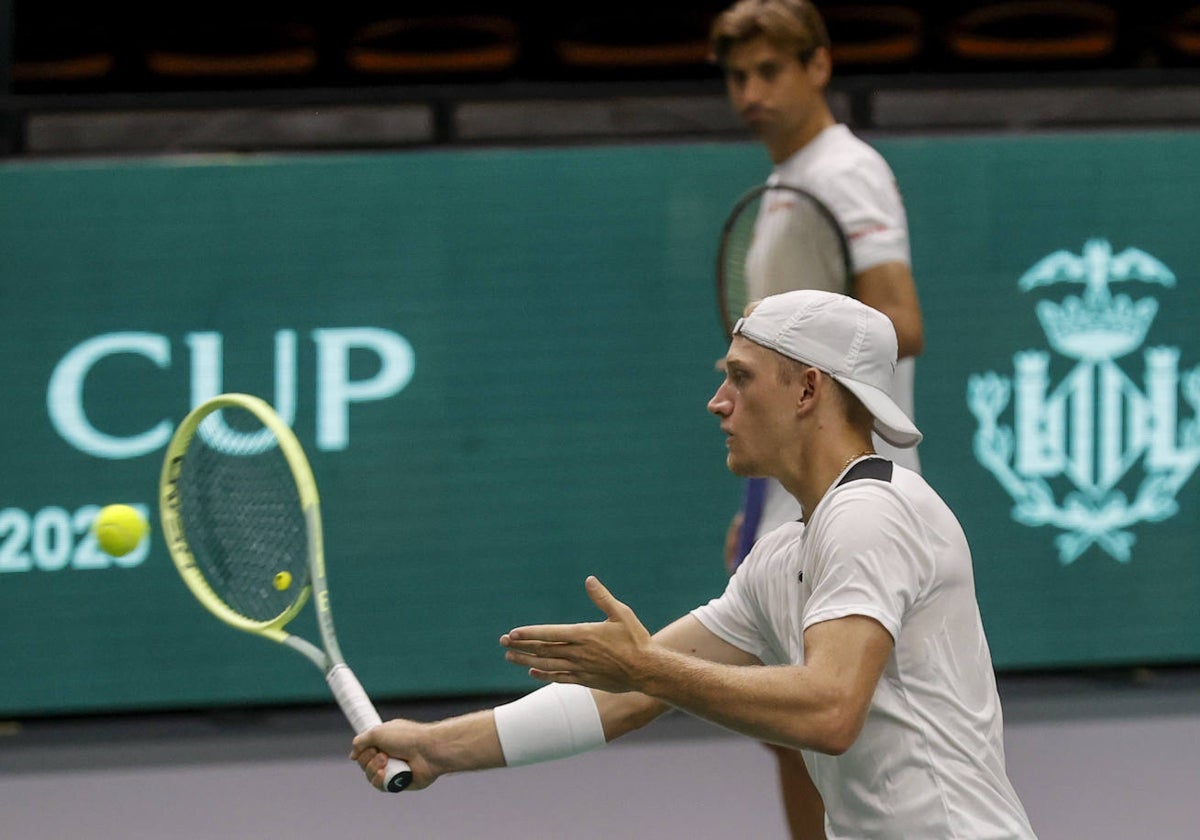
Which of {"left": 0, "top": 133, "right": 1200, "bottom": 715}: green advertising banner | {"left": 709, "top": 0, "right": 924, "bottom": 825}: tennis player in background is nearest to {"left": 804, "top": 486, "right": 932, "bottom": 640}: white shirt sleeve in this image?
{"left": 709, "top": 0, "right": 924, "bottom": 825}: tennis player in background

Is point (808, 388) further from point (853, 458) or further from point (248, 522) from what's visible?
point (248, 522)

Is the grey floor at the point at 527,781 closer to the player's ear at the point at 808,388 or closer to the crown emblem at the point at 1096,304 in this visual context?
the crown emblem at the point at 1096,304

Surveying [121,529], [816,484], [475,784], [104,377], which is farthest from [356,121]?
[816,484]

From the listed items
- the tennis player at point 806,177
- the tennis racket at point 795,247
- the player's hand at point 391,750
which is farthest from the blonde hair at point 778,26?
the player's hand at point 391,750

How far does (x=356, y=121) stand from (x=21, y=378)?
1.08 metres

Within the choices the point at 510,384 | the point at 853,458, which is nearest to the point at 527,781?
the point at 510,384

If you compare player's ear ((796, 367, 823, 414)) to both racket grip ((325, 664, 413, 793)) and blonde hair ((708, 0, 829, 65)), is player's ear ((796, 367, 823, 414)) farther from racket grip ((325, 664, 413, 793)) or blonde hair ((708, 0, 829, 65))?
blonde hair ((708, 0, 829, 65))

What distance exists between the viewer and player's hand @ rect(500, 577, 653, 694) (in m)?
2.17

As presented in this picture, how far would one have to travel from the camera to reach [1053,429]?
5145 millimetres

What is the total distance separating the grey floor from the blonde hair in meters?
1.68

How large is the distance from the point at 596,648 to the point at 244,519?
1.13 metres

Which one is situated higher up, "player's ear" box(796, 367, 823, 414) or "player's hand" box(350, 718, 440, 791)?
"player's ear" box(796, 367, 823, 414)

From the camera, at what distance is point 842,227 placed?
3.55 metres

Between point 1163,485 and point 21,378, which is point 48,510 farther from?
point 1163,485
